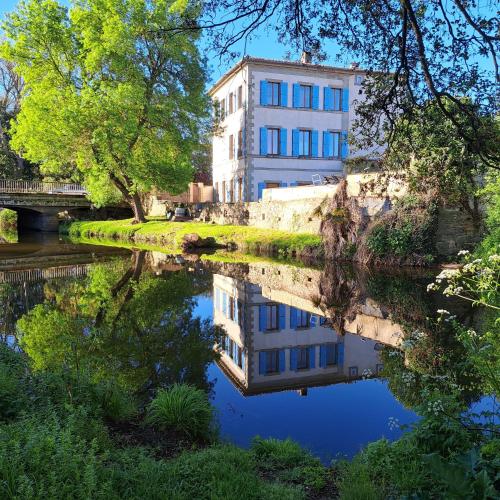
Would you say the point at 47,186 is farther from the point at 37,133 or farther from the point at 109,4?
the point at 109,4

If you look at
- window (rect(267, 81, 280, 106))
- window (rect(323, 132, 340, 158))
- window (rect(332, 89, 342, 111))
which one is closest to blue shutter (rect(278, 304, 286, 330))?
window (rect(267, 81, 280, 106))

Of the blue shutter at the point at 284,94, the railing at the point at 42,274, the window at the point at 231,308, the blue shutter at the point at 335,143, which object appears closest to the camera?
the window at the point at 231,308

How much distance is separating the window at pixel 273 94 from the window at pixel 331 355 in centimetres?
2306

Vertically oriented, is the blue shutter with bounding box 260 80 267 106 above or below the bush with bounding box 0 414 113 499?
above

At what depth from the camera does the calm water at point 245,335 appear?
5.34 meters

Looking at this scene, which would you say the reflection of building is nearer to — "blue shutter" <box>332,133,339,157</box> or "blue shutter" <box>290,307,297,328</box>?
"blue shutter" <box>290,307,297,328</box>

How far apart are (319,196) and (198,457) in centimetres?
1846

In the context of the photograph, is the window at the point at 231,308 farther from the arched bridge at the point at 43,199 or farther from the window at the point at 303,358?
the arched bridge at the point at 43,199

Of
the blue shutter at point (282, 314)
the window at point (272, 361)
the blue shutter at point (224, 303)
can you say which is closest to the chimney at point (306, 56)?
the window at point (272, 361)

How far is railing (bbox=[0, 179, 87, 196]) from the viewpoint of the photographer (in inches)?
1287

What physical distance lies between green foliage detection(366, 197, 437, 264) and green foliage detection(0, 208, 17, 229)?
3347 centimetres

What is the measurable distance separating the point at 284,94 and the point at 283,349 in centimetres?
2371

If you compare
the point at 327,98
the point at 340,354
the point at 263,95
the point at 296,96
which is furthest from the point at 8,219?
the point at 340,354

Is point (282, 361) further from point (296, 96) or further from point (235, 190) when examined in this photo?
point (235, 190)
